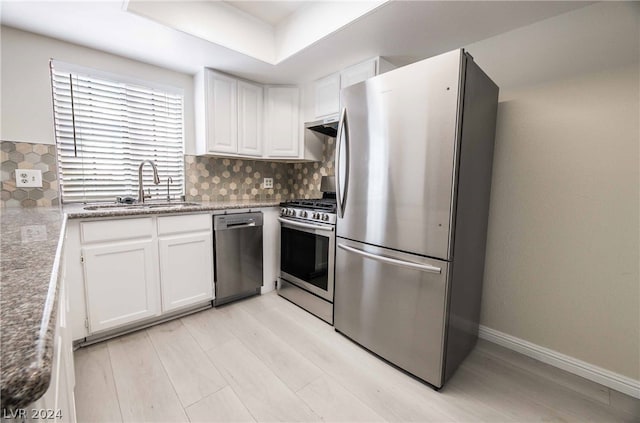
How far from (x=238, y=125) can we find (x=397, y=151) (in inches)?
69.2

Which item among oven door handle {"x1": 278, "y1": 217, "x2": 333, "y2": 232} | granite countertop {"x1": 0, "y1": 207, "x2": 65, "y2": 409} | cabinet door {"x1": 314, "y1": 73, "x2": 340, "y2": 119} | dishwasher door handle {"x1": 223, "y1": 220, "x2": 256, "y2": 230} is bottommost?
dishwasher door handle {"x1": 223, "y1": 220, "x2": 256, "y2": 230}

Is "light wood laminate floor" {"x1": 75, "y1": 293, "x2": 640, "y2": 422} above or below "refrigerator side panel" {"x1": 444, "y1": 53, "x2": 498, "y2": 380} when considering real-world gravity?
below

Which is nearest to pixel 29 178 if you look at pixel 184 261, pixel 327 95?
pixel 184 261

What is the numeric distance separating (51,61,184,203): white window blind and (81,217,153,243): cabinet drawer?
67cm

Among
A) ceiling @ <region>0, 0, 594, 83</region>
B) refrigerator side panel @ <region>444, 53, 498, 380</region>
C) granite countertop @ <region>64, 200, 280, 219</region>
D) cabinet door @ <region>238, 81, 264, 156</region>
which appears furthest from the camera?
cabinet door @ <region>238, 81, 264, 156</region>

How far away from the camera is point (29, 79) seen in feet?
6.36

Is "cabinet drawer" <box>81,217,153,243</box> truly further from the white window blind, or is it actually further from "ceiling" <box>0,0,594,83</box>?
"ceiling" <box>0,0,594,83</box>

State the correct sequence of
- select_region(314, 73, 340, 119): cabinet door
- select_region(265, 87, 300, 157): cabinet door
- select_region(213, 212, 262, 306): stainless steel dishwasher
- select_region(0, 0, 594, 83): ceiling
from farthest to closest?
select_region(265, 87, 300, 157): cabinet door < select_region(314, 73, 340, 119): cabinet door < select_region(213, 212, 262, 306): stainless steel dishwasher < select_region(0, 0, 594, 83): ceiling

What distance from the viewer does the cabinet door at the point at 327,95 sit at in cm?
250

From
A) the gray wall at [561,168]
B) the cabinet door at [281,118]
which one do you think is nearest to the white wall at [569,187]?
the gray wall at [561,168]

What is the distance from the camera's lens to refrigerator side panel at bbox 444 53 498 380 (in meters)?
1.46

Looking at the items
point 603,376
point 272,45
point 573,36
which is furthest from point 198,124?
point 603,376

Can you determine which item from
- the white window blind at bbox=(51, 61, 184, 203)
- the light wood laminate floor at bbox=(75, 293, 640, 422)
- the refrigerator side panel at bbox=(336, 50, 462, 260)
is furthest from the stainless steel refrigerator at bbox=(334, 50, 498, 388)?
the white window blind at bbox=(51, 61, 184, 203)

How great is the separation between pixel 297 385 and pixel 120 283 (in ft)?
4.57
